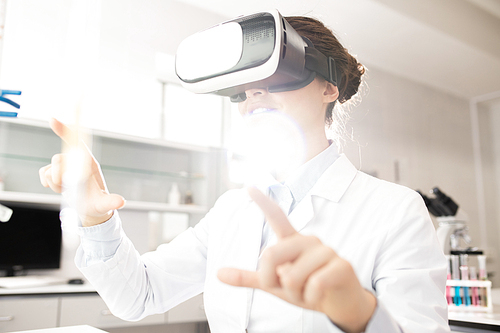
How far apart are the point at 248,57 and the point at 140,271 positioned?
1.67ft

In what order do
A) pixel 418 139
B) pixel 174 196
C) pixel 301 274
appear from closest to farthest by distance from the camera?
pixel 301 274
pixel 174 196
pixel 418 139

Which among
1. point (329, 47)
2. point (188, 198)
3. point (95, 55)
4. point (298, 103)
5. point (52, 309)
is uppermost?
point (95, 55)

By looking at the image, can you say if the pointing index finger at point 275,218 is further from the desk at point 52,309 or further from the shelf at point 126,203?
the shelf at point 126,203

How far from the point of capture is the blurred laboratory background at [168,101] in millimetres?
1971

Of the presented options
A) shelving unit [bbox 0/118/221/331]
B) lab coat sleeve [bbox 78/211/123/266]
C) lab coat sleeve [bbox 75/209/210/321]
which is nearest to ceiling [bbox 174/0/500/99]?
shelving unit [bbox 0/118/221/331]

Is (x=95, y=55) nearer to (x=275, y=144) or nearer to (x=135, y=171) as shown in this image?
(x=135, y=171)

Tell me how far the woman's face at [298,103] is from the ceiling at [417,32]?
4.51 feet

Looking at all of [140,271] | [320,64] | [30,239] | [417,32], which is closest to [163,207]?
[30,239]

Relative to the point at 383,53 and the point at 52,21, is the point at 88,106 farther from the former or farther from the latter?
the point at 383,53

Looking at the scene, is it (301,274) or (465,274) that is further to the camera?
(465,274)

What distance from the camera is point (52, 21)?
2098mm

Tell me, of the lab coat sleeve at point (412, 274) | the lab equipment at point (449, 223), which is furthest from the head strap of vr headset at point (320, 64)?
the lab equipment at point (449, 223)

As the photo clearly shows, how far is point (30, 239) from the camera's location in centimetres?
188

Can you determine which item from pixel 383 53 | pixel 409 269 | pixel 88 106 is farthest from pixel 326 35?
pixel 383 53
